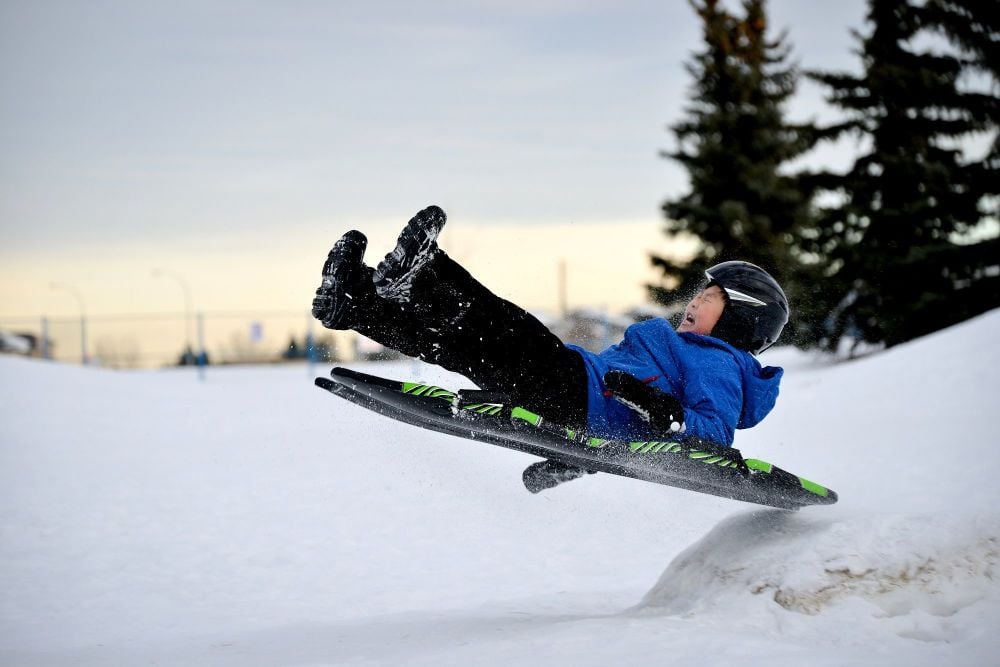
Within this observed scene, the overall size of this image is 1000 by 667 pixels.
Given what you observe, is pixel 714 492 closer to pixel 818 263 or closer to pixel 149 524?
pixel 149 524

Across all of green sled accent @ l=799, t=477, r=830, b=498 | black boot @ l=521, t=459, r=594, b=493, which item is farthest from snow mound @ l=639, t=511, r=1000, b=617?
black boot @ l=521, t=459, r=594, b=493

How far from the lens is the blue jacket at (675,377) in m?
4.21

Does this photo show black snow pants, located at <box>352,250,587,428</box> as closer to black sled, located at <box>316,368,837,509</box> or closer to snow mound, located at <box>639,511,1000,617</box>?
black sled, located at <box>316,368,837,509</box>

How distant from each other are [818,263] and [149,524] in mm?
15744

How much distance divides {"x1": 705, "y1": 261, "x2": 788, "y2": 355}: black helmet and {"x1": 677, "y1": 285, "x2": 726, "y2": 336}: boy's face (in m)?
0.03

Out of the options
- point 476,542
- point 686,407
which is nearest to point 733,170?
point 476,542

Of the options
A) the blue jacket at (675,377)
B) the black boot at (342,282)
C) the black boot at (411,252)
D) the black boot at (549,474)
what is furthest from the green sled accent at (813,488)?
the black boot at (342,282)

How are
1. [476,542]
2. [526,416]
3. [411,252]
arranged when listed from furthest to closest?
[476,542] < [526,416] < [411,252]

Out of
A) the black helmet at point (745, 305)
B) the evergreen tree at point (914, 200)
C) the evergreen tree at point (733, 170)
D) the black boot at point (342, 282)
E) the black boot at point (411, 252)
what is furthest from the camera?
the evergreen tree at point (733, 170)

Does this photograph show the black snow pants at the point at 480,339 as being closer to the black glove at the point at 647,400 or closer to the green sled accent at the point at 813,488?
the black glove at the point at 647,400

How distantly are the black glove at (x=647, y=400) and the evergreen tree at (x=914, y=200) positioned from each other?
13763 millimetres

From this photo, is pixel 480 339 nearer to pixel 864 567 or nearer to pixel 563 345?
pixel 563 345

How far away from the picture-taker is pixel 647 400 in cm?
399

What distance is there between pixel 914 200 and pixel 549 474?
1500 centimetres
